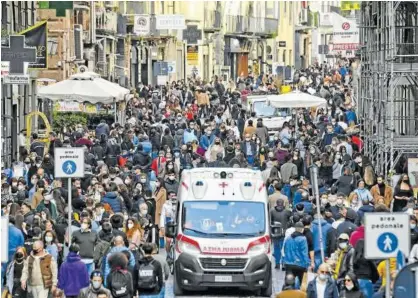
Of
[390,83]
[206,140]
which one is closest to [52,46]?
[206,140]

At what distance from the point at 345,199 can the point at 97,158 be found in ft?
36.3

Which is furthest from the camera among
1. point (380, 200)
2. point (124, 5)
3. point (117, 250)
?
point (124, 5)

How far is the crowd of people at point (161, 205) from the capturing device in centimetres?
2164

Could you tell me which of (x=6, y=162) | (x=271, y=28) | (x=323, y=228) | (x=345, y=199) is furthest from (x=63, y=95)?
(x=271, y=28)

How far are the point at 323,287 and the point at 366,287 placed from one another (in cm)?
166

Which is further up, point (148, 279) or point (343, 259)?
point (343, 259)

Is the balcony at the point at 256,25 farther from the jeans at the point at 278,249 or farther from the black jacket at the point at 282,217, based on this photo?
the black jacket at the point at 282,217

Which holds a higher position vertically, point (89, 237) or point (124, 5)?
point (124, 5)

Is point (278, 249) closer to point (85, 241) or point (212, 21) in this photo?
point (85, 241)

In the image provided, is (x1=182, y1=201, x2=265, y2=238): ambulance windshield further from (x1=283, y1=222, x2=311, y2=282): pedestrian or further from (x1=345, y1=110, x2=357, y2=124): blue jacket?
(x1=345, y1=110, x2=357, y2=124): blue jacket

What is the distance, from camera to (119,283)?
20.7 metres

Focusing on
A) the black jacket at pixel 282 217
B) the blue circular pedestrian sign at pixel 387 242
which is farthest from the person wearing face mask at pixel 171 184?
the blue circular pedestrian sign at pixel 387 242

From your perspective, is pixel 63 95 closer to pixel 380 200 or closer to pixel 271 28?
pixel 380 200

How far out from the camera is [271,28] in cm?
10975
